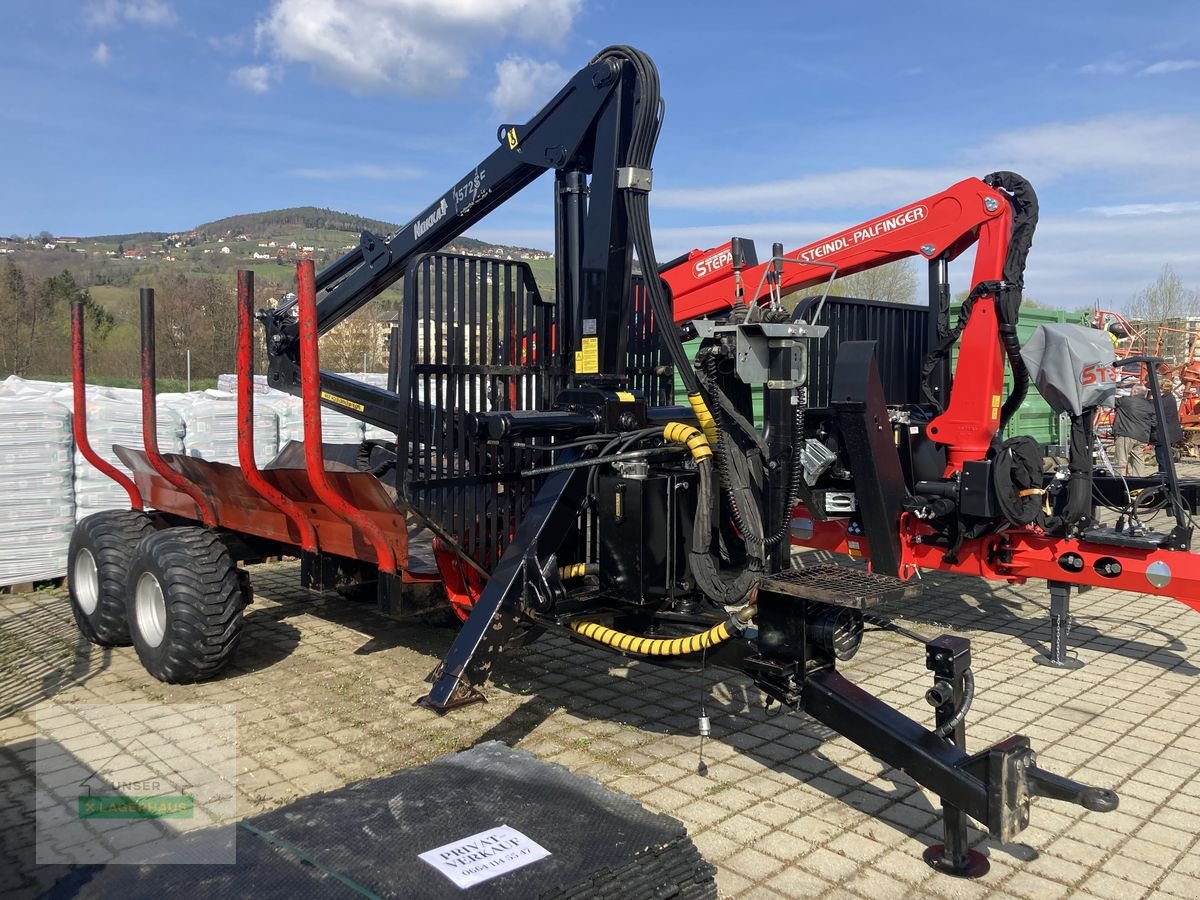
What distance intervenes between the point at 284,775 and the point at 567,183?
3213mm

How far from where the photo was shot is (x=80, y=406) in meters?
6.78

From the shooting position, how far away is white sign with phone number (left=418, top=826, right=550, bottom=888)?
209 cm

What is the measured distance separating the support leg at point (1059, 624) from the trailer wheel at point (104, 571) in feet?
19.1

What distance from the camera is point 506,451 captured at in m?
5.17

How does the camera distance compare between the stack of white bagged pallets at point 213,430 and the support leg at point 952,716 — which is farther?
the stack of white bagged pallets at point 213,430

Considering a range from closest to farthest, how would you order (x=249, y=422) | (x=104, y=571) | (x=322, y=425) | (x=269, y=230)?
(x=249, y=422), (x=104, y=571), (x=322, y=425), (x=269, y=230)

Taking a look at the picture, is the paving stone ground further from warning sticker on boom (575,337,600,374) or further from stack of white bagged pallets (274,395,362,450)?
stack of white bagged pallets (274,395,362,450)

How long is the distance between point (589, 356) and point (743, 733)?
2.07 meters

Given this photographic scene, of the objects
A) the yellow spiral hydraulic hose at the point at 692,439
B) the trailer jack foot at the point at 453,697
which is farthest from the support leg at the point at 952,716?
the trailer jack foot at the point at 453,697

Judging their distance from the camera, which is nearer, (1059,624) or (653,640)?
(653,640)

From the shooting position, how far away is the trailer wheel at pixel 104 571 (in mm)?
6355

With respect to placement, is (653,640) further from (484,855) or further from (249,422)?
(249,422)

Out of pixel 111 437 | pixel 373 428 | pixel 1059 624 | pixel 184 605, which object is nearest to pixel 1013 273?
pixel 1059 624

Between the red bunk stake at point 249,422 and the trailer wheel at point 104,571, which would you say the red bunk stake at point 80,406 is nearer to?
the trailer wheel at point 104,571
